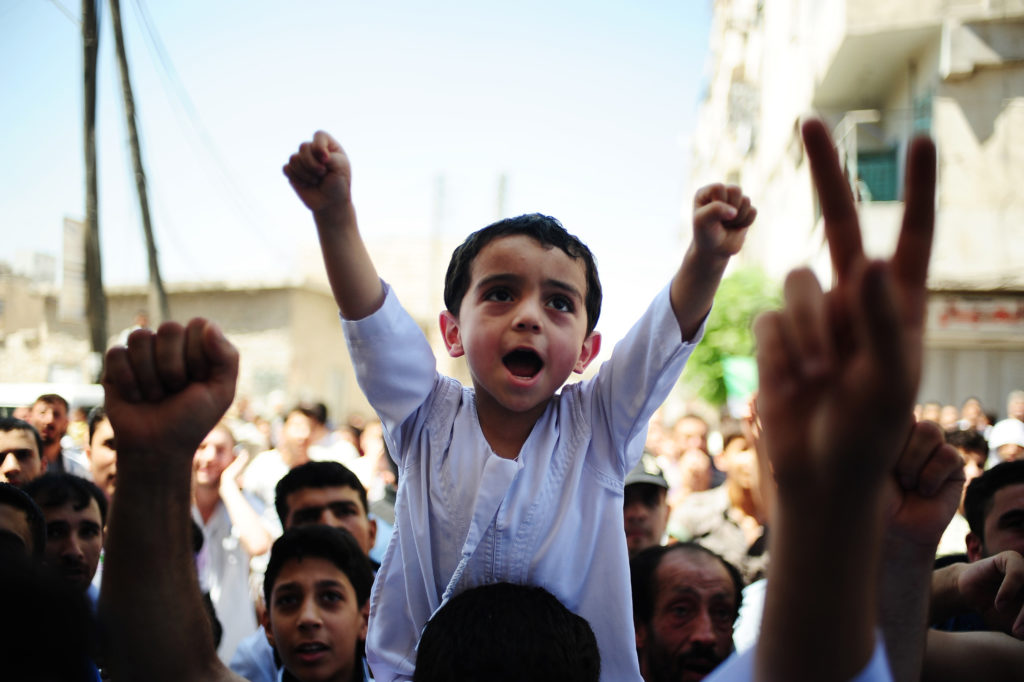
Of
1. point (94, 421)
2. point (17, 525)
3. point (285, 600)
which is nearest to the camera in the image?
point (17, 525)

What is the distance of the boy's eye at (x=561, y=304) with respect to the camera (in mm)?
1891

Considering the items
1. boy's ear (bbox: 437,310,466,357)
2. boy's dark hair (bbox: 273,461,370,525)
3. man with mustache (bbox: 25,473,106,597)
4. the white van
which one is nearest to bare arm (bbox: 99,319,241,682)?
boy's ear (bbox: 437,310,466,357)

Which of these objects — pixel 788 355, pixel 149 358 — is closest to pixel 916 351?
pixel 788 355

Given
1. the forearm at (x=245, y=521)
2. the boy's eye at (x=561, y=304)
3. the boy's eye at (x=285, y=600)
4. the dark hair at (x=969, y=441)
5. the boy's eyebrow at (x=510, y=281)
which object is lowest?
the forearm at (x=245, y=521)

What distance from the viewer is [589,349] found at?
2145 millimetres

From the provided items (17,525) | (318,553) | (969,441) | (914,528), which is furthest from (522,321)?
(969,441)

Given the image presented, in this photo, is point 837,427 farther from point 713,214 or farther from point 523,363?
point 523,363

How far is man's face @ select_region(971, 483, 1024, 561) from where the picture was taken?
274 centimetres

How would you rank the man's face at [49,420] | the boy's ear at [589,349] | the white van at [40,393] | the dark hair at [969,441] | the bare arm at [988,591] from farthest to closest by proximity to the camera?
the white van at [40,393] < the man's face at [49,420] < the dark hair at [969,441] < the boy's ear at [589,349] < the bare arm at [988,591]

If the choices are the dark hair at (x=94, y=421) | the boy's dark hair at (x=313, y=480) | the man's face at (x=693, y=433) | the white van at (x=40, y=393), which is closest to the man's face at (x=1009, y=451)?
the man's face at (x=693, y=433)

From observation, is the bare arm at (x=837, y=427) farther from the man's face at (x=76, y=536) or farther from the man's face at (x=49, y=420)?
the man's face at (x=49, y=420)

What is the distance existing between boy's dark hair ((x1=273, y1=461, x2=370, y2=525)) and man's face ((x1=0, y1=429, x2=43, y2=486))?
111 cm

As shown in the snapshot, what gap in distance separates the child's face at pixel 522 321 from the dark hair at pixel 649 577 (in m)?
1.32

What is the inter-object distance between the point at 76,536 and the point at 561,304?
7.25ft
